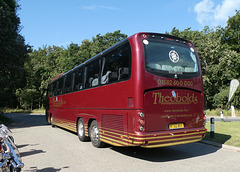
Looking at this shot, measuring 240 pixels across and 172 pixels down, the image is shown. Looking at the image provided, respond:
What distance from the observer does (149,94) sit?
558 centimetres

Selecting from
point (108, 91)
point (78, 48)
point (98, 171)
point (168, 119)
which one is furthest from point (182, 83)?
point (78, 48)

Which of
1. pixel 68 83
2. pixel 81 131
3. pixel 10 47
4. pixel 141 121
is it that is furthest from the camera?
pixel 10 47

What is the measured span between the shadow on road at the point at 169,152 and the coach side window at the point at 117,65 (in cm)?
240

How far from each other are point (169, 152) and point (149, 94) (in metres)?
2.53

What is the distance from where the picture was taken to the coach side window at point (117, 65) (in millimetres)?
6055

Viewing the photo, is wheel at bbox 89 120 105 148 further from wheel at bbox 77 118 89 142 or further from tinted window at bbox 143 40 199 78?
tinted window at bbox 143 40 199 78

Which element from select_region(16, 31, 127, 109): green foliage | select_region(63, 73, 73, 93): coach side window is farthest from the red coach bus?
select_region(16, 31, 127, 109): green foliage

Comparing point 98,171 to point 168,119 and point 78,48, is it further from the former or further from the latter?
point 78,48

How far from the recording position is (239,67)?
3750 centimetres

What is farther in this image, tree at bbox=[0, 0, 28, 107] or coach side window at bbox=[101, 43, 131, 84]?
tree at bbox=[0, 0, 28, 107]

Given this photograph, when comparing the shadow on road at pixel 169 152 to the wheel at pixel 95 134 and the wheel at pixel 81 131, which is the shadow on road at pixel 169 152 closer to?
the wheel at pixel 95 134

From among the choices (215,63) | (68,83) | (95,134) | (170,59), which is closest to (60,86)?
(68,83)

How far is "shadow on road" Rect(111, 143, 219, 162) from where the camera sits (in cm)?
624

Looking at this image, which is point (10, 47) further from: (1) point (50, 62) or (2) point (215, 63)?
(1) point (50, 62)
